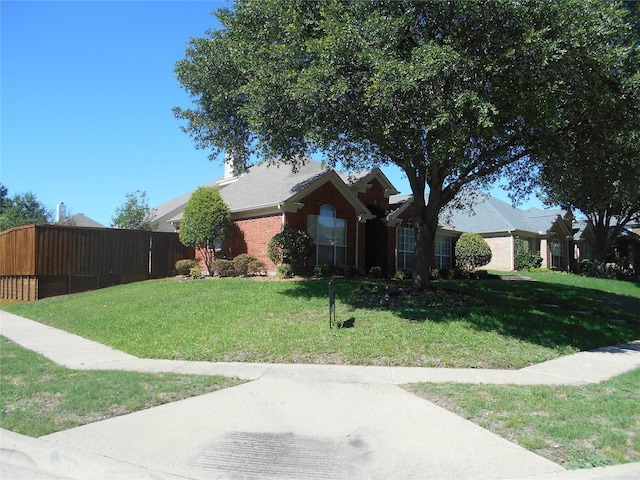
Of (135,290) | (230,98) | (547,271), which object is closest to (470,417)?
(230,98)

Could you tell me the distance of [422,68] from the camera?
8508mm

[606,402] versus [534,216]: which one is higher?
[534,216]

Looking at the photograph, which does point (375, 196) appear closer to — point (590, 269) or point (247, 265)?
point (247, 265)

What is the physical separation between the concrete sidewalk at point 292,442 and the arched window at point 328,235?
38.3 ft

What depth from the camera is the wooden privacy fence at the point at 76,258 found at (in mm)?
18000

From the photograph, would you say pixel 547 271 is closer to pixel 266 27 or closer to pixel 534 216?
pixel 534 216

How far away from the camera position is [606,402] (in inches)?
239

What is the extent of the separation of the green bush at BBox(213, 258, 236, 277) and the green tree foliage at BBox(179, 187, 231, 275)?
1.39 meters

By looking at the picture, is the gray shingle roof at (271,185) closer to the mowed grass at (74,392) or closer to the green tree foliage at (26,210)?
the mowed grass at (74,392)

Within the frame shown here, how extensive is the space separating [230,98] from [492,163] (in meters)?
7.23

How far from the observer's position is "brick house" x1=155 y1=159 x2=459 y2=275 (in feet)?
59.7

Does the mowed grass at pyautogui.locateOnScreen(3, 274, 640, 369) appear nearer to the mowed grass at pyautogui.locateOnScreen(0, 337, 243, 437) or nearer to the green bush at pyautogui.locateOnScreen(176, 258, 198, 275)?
the mowed grass at pyautogui.locateOnScreen(0, 337, 243, 437)

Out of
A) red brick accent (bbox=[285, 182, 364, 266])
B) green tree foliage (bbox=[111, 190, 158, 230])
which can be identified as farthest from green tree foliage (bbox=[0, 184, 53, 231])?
red brick accent (bbox=[285, 182, 364, 266])

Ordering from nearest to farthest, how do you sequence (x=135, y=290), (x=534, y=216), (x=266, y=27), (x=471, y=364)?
(x=471, y=364) → (x=266, y=27) → (x=135, y=290) → (x=534, y=216)
